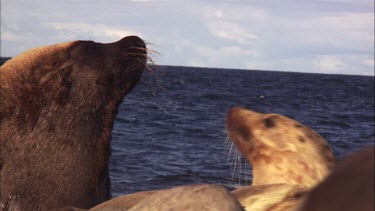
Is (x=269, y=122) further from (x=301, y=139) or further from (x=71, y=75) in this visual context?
(x=71, y=75)

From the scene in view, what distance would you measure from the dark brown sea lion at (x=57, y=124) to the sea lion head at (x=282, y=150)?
1.06m

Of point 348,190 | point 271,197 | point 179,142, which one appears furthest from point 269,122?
point 179,142

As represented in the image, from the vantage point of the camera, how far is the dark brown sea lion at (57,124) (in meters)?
3.72

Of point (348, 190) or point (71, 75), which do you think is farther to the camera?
point (71, 75)

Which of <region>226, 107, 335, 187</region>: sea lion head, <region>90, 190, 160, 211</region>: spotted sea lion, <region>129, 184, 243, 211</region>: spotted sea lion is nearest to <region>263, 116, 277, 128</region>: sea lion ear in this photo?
<region>226, 107, 335, 187</region>: sea lion head

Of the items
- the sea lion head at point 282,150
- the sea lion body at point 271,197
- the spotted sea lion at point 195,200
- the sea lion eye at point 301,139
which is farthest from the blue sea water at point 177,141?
the spotted sea lion at point 195,200

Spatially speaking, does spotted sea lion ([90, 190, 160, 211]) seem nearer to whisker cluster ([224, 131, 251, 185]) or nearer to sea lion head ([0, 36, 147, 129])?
sea lion head ([0, 36, 147, 129])

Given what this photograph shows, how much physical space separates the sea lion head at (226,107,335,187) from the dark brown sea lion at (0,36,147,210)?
1056 mm

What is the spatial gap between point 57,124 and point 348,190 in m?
3.53

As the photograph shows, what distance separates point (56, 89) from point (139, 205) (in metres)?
1.48

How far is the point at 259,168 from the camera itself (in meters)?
4.51

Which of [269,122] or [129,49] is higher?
[129,49]

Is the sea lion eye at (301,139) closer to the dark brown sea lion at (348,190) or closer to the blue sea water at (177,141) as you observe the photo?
the blue sea water at (177,141)

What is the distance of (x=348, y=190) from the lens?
1.69 ft
